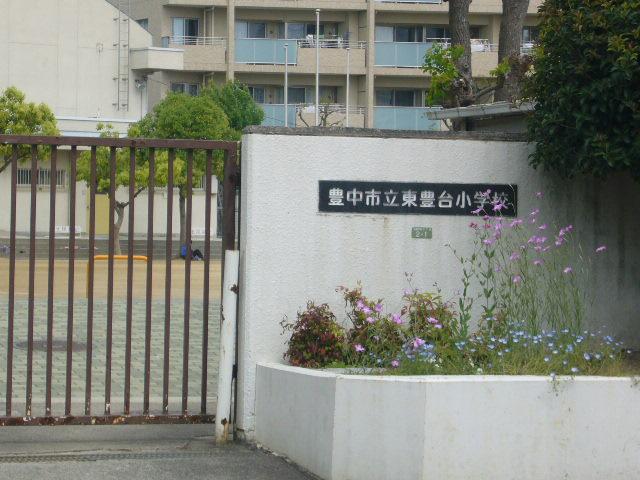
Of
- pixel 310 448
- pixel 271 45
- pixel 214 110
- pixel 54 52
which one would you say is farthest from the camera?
pixel 271 45

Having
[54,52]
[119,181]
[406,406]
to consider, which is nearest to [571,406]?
[406,406]

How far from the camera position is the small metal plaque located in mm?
8758

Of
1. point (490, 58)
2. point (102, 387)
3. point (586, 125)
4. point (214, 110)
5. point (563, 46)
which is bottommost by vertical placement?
point (102, 387)

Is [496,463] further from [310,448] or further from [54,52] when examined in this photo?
[54,52]

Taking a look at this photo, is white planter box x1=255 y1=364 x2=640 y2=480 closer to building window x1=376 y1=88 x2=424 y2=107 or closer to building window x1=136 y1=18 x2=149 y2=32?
building window x1=376 y1=88 x2=424 y2=107

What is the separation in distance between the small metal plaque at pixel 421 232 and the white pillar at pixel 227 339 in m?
1.37

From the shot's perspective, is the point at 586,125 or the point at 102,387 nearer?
the point at 586,125

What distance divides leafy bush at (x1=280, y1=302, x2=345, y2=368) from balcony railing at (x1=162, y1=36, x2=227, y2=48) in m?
42.1

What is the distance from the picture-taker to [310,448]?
7.77 metres

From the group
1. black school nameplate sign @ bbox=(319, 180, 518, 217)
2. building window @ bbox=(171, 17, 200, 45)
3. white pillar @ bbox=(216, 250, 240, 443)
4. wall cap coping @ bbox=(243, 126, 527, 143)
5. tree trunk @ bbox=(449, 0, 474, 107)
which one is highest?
building window @ bbox=(171, 17, 200, 45)

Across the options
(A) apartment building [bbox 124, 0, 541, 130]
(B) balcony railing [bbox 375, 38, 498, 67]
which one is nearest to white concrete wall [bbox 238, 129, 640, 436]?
(A) apartment building [bbox 124, 0, 541, 130]

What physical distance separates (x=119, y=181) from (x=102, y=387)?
2343 cm

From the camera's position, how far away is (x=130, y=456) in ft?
26.6

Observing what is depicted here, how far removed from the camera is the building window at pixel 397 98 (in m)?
50.7
